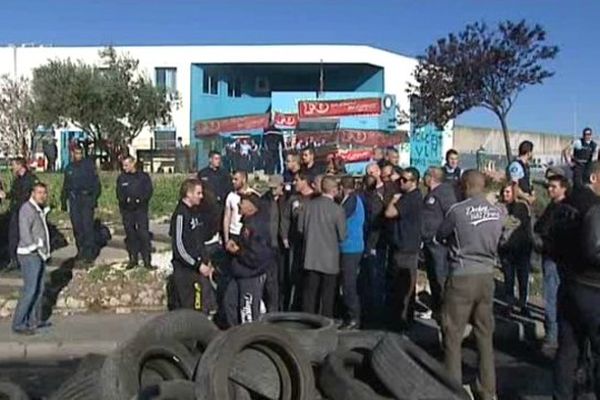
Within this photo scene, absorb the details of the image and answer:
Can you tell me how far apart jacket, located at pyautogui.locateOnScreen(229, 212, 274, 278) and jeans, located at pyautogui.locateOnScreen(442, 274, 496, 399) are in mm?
2895

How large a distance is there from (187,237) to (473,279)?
391 cm

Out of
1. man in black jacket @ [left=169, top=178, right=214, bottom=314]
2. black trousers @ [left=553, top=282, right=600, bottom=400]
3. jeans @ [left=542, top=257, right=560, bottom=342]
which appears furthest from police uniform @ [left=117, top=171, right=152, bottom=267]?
black trousers @ [left=553, top=282, right=600, bottom=400]

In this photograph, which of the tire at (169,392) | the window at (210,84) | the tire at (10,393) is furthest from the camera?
the window at (210,84)

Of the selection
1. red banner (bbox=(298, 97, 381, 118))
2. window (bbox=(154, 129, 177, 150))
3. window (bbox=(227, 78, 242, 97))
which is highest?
window (bbox=(227, 78, 242, 97))

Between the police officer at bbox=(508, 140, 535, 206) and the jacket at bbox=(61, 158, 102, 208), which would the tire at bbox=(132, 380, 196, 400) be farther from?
the jacket at bbox=(61, 158, 102, 208)

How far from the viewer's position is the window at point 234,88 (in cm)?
6162

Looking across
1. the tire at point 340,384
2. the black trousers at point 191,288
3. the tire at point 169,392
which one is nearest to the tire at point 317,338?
the tire at point 340,384

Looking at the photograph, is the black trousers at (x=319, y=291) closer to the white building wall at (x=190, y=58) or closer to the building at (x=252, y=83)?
the building at (x=252, y=83)

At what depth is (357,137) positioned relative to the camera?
152ft

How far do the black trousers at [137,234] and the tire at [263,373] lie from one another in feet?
26.4

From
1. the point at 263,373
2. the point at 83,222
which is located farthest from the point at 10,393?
the point at 83,222

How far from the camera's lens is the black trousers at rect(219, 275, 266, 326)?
1080 centimetres

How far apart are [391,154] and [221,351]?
824cm

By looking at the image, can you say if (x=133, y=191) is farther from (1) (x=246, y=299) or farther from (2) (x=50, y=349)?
(1) (x=246, y=299)
